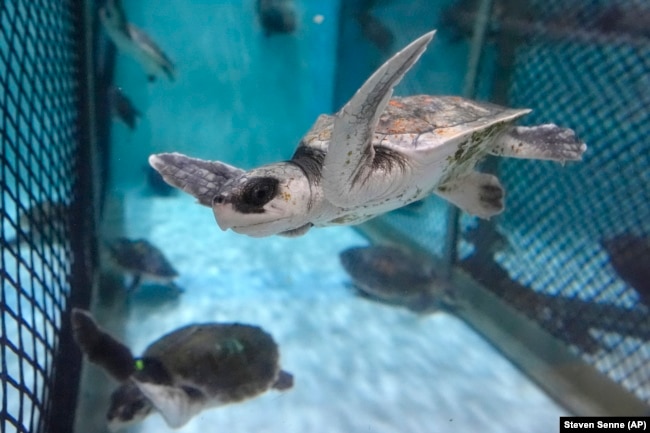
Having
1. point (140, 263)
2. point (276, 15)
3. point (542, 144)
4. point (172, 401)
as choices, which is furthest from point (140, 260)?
point (276, 15)

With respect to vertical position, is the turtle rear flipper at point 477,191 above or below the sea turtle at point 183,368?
above

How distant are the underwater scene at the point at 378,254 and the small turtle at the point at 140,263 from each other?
19mm

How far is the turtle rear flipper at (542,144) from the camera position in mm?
1985

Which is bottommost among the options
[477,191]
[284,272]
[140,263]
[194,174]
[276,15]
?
[284,272]

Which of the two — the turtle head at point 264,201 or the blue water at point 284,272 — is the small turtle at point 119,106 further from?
the turtle head at point 264,201

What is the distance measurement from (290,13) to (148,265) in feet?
14.6

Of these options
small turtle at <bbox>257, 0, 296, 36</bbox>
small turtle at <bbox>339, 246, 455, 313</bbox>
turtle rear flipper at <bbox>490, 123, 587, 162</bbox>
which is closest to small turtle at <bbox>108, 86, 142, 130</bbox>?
small turtle at <bbox>257, 0, 296, 36</bbox>

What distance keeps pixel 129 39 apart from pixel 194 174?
124 inches

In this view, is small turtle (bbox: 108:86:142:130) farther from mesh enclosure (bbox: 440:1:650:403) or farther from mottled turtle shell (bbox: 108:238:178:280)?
mesh enclosure (bbox: 440:1:650:403)

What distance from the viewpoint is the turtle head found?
1388 millimetres

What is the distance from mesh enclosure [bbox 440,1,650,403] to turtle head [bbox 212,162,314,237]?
233cm

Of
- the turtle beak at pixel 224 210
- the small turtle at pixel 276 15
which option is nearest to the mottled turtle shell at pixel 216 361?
the turtle beak at pixel 224 210

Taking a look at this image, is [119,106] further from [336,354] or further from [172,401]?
[172,401]

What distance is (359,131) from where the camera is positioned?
53.2 inches
